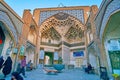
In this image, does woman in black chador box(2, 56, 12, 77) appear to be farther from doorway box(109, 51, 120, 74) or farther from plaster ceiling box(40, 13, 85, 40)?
plaster ceiling box(40, 13, 85, 40)

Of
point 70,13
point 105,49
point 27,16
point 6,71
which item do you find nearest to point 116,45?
point 105,49

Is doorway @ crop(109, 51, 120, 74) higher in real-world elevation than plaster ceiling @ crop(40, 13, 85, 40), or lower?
lower

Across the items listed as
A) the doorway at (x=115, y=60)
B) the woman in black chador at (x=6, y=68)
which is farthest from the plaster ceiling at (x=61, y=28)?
the woman in black chador at (x=6, y=68)

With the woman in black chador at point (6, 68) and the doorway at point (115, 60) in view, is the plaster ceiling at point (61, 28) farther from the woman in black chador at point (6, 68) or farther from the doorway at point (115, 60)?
the woman in black chador at point (6, 68)

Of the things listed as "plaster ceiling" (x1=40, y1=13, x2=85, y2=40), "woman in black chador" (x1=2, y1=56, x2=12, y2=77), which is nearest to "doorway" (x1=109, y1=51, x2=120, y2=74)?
"woman in black chador" (x1=2, y1=56, x2=12, y2=77)

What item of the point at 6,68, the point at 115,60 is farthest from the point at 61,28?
the point at 6,68

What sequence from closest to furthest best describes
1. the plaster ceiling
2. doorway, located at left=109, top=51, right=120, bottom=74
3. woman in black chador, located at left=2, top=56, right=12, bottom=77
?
woman in black chador, located at left=2, top=56, right=12, bottom=77, doorway, located at left=109, top=51, right=120, bottom=74, the plaster ceiling

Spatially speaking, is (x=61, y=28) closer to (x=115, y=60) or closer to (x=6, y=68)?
(x=115, y=60)

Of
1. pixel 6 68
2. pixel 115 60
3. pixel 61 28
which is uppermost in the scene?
pixel 61 28

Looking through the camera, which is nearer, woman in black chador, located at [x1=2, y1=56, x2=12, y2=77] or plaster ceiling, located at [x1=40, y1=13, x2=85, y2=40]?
woman in black chador, located at [x1=2, y1=56, x2=12, y2=77]

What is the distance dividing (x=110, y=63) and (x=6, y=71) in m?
5.97

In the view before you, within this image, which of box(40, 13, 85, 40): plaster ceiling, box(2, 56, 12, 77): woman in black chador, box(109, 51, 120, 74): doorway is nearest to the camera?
box(2, 56, 12, 77): woman in black chador

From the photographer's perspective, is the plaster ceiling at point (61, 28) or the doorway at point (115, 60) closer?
the doorway at point (115, 60)

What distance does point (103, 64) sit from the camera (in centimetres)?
604
